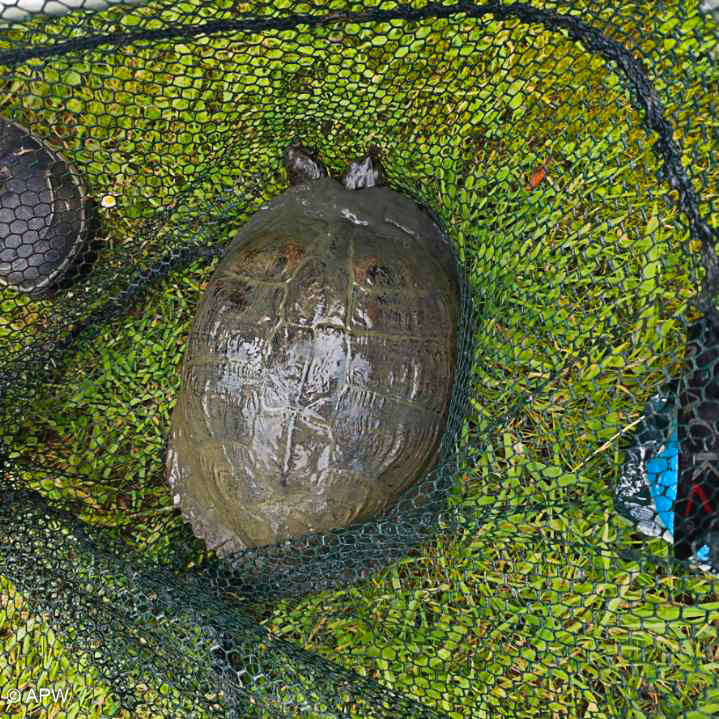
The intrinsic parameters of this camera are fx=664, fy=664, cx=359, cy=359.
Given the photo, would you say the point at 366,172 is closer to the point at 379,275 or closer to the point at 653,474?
the point at 379,275

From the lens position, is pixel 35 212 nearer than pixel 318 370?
No

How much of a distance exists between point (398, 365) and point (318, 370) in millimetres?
167

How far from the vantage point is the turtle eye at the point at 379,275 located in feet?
4.30

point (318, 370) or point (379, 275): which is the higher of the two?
point (379, 275)

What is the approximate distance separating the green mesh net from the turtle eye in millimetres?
98

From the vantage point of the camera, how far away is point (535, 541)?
139 centimetres

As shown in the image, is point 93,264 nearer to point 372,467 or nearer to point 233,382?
point 233,382

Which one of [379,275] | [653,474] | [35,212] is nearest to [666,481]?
[653,474]

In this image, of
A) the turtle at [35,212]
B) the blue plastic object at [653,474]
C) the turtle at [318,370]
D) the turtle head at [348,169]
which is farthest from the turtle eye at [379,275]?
the turtle at [35,212]

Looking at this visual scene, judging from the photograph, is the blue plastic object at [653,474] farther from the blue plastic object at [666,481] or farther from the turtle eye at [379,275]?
the turtle eye at [379,275]

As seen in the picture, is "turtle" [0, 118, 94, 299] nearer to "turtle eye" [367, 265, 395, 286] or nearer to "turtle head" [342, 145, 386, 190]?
"turtle head" [342, 145, 386, 190]

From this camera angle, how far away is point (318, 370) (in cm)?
125

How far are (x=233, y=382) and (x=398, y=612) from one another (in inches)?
27.6

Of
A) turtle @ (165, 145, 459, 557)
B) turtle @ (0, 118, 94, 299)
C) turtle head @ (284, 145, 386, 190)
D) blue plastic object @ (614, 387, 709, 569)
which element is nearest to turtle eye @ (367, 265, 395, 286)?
turtle @ (165, 145, 459, 557)
